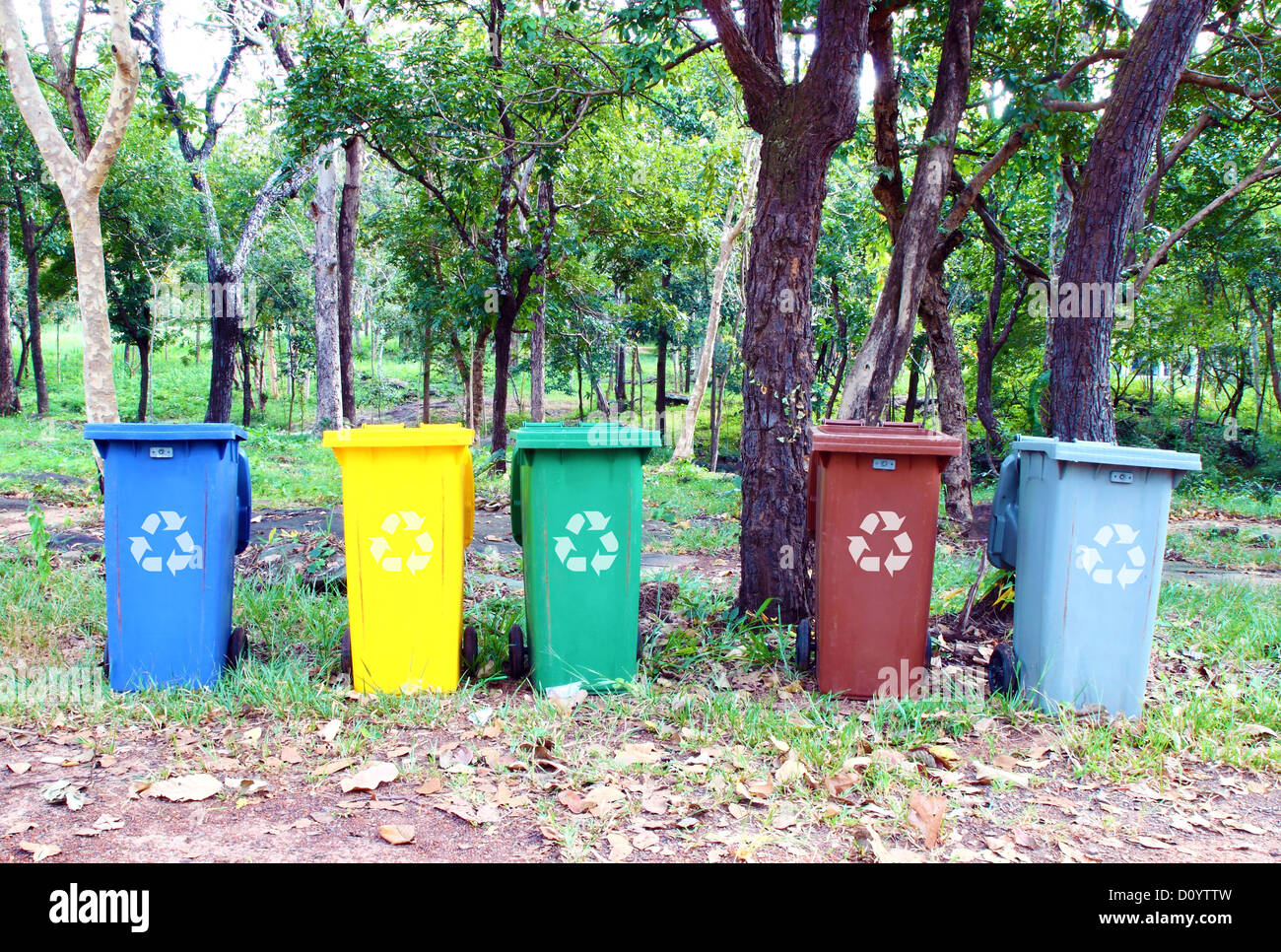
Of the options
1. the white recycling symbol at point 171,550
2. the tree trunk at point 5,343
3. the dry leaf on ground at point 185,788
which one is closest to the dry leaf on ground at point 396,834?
the dry leaf on ground at point 185,788

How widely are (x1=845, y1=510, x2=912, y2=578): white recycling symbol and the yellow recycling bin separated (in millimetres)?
1826

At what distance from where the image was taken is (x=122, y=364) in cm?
3809

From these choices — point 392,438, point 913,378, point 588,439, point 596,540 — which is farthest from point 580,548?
point 913,378

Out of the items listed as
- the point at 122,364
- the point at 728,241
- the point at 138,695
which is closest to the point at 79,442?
the point at 728,241

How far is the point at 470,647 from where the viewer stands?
397cm

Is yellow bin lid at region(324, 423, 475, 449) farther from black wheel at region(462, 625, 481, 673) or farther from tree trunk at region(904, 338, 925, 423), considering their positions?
tree trunk at region(904, 338, 925, 423)

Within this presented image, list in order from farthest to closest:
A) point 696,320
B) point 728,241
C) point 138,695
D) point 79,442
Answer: point 696,320
point 728,241
point 79,442
point 138,695

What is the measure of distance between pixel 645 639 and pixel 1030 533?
77.1 inches

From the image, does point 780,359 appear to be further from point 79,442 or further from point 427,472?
point 79,442

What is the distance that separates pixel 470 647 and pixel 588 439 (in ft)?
3.83

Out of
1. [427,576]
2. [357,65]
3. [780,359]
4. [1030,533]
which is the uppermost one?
[357,65]

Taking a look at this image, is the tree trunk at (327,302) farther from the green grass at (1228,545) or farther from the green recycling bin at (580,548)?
the green grass at (1228,545)

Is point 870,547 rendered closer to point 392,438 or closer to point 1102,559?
point 1102,559

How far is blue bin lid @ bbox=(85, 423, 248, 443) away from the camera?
3582 mm
